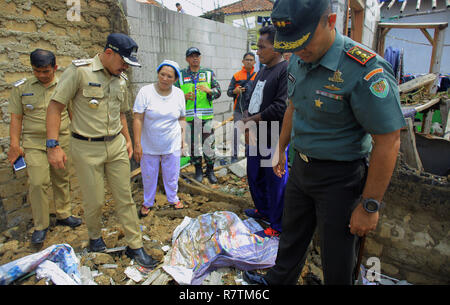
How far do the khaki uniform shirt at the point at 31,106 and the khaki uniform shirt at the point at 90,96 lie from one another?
748 millimetres

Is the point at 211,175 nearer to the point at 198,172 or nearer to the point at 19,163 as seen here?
the point at 198,172

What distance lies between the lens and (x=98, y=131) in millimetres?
2438

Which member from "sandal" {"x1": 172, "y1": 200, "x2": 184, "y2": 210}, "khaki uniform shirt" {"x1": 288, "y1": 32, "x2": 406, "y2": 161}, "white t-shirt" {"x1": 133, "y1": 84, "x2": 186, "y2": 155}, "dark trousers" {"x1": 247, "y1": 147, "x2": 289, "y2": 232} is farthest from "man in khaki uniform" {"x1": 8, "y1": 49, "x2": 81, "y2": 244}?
"khaki uniform shirt" {"x1": 288, "y1": 32, "x2": 406, "y2": 161}

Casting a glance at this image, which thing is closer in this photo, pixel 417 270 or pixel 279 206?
pixel 417 270

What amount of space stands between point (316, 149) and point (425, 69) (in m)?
16.2

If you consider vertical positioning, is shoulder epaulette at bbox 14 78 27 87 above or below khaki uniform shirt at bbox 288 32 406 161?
above

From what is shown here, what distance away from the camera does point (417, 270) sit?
2.30 meters

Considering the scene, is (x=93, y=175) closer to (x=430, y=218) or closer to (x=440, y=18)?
(x=430, y=218)

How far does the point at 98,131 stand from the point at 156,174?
1176mm

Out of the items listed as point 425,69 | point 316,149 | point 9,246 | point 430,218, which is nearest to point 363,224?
point 316,149

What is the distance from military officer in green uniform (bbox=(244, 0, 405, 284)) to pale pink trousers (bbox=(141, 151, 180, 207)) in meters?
2.07

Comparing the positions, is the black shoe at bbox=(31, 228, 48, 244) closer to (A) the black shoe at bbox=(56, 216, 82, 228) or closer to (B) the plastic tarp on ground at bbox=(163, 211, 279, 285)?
(A) the black shoe at bbox=(56, 216, 82, 228)

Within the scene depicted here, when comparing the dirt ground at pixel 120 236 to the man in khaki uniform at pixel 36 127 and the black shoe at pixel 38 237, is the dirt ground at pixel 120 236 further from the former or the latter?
the man in khaki uniform at pixel 36 127

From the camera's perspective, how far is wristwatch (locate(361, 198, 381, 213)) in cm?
141
